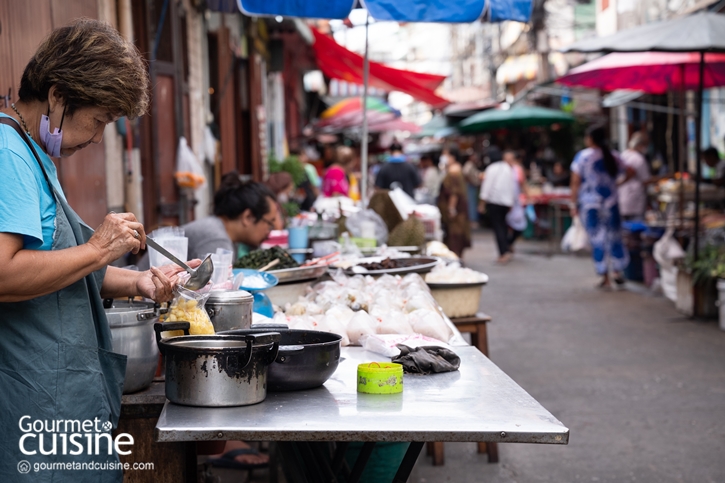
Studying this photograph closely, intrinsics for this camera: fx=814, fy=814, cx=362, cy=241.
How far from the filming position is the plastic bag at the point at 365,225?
675cm

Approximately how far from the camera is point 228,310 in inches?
Answer: 117

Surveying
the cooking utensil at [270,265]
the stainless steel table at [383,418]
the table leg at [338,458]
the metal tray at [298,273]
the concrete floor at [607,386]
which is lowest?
the concrete floor at [607,386]

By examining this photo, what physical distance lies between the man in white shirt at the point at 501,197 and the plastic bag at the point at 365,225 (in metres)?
8.80

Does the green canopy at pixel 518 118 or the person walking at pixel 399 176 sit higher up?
the green canopy at pixel 518 118

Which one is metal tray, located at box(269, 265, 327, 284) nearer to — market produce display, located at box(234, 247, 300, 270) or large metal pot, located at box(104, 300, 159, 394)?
market produce display, located at box(234, 247, 300, 270)

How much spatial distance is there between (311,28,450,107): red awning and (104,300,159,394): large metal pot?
851cm

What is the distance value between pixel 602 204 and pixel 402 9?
660 cm

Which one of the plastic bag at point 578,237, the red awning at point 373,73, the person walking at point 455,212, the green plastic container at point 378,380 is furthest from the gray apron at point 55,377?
the plastic bag at point 578,237

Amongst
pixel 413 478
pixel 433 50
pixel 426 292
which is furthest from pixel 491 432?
pixel 433 50

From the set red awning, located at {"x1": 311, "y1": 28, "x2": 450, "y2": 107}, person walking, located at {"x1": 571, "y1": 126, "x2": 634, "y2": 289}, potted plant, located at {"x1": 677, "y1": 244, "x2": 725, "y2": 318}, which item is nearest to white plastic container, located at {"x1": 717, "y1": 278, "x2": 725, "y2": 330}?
potted plant, located at {"x1": 677, "y1": 244, "x2": 725, "y2": 318}

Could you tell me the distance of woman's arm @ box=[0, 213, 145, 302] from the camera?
2.10 m

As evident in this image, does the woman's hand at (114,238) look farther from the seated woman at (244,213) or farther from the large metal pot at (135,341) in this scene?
the seated woman at (244,213)

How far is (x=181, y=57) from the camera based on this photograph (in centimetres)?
825

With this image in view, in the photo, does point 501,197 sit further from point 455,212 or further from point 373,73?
point 373,73
